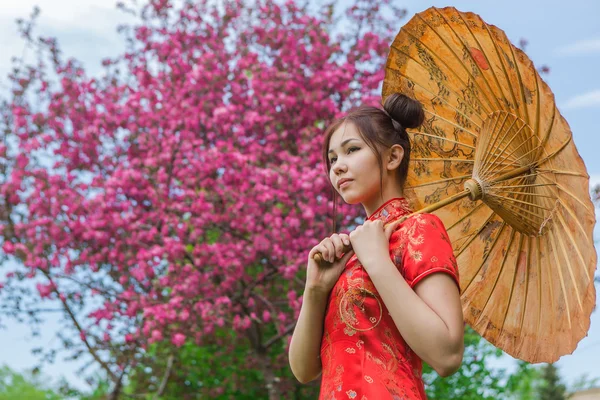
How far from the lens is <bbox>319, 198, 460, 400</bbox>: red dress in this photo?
1.75m

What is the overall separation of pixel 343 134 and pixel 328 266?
1.26 ft

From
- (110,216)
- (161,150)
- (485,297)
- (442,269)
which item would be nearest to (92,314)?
(110,216)

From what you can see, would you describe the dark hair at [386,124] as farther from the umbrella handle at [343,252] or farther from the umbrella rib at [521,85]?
the umbrella rib at [521,85]

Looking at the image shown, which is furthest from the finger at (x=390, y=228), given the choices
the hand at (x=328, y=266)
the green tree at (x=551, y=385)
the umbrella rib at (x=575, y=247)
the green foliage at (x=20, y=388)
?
the green tree at (x=551, y=385)

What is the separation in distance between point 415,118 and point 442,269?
0.56m

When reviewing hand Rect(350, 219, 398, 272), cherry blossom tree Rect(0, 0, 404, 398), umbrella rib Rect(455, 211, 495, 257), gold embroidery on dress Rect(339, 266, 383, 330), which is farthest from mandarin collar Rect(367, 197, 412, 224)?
cherry blossom tree Rect(0, 0, 404, 398)

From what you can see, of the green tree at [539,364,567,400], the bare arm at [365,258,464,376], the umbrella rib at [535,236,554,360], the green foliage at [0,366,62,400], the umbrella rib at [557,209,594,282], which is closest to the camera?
the bare arm at [365,258,464,376]

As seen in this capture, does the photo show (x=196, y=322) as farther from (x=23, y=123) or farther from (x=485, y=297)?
(x=485, y=297)

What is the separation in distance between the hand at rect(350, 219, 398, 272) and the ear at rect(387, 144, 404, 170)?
0.21 m

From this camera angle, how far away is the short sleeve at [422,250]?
5.79 feet

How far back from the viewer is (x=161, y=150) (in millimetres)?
7109

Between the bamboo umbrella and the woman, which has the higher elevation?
the bamboo umbrella

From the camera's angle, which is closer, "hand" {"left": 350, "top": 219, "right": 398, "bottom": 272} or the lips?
"hand" {"left": 350, "top": 219, "right": 398, "bottom": 272}

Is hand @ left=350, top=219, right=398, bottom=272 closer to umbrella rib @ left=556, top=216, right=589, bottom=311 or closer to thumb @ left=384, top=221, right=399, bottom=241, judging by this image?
thumb @ left=384, top=221, right=399, bottom=241
